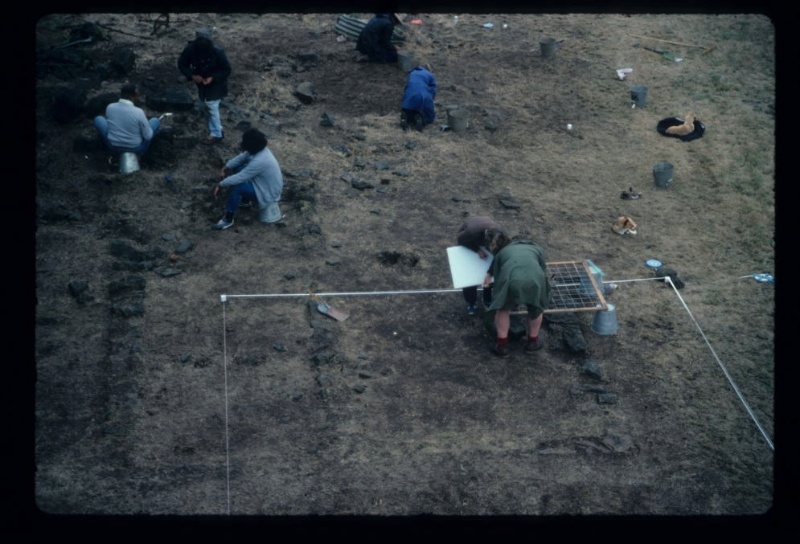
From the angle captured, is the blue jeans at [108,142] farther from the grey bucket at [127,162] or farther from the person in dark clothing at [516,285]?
the person in dark clothing at [516,285]

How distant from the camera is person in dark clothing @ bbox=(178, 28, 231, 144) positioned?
36.7 ft

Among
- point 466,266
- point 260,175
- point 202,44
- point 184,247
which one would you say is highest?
point 202,44

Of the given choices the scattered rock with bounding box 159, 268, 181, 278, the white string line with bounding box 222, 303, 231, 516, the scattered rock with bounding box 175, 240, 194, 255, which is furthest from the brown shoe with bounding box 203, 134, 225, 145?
the white string line with bounding box 222, 303, 231, 516

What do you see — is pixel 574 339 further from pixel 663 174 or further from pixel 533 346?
pixel 663 174

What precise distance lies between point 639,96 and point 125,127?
8.41m

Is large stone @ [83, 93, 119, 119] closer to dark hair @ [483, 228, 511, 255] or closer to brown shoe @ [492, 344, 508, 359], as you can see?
dark hair @ [483, 228, 511, 255]

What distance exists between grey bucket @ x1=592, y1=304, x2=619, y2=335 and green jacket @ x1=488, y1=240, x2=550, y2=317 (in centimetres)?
83

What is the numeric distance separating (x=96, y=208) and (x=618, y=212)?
274 inches

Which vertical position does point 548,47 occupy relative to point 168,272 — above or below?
above

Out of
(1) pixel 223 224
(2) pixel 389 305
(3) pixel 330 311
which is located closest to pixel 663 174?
(2) pixel 389 305

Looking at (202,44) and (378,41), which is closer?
(202,44)

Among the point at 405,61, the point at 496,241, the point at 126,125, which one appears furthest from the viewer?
the point at 405,61

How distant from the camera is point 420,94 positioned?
1249 centimetres

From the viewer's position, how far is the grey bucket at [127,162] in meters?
10.8
